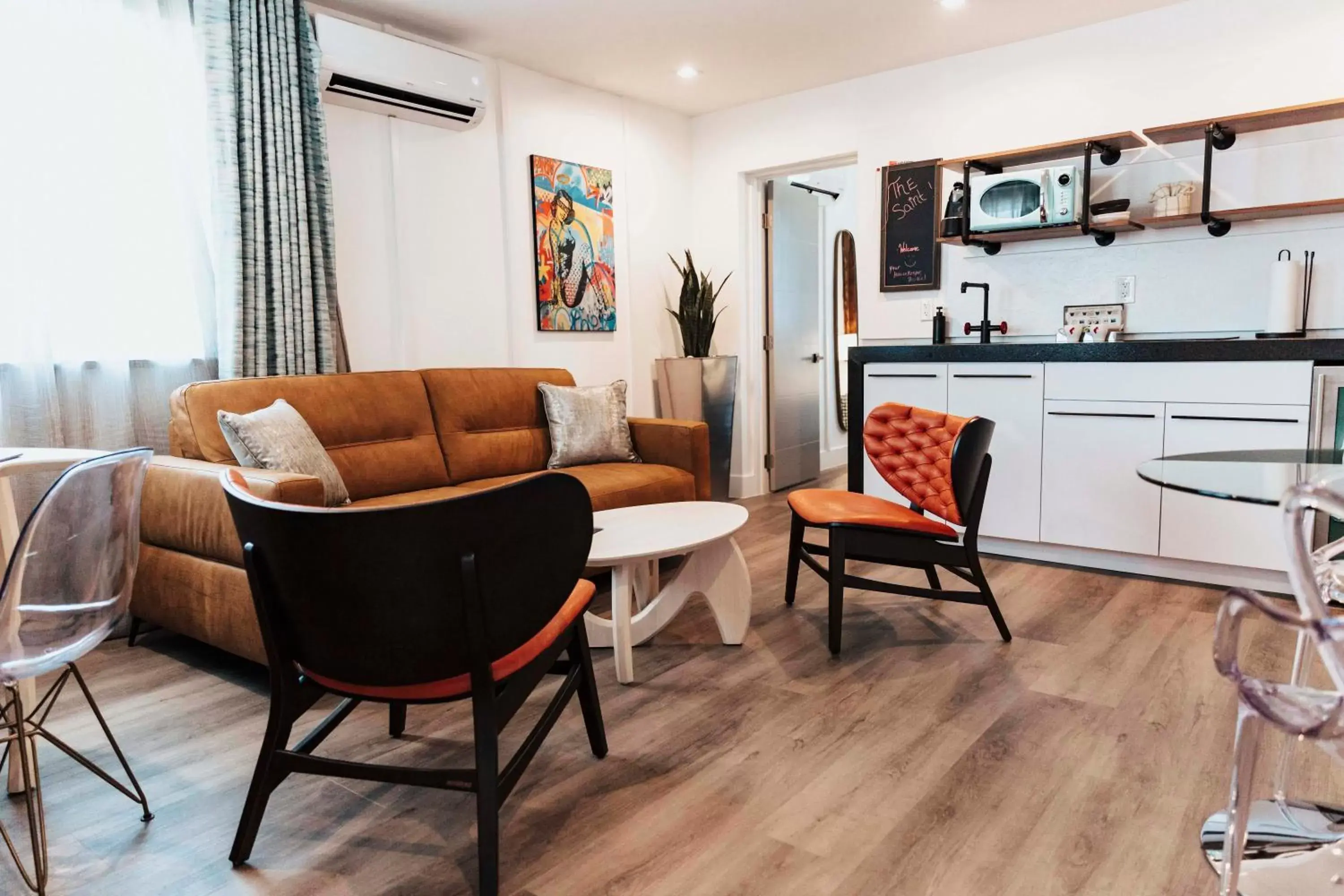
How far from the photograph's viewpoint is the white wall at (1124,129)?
340cm

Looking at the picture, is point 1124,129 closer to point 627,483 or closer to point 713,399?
point 713,399

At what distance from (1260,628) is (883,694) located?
4.68 ft

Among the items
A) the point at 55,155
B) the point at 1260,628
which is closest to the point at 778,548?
the point at 1260,628

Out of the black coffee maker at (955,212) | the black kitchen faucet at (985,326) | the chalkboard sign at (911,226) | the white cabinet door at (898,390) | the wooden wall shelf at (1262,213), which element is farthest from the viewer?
the chalkboard sign at (911,226)

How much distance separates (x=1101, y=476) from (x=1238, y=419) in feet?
1.77

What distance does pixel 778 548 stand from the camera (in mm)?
4055

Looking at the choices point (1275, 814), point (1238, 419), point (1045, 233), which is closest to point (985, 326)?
point (1045, 233)

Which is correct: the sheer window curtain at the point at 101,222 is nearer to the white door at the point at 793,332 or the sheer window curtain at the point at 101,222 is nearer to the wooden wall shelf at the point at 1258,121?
the white door at the point at 793,332

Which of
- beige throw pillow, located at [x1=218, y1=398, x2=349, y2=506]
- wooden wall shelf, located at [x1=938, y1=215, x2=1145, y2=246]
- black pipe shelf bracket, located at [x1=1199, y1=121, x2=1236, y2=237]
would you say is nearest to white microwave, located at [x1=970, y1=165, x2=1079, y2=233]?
wooden wall shelf, located at [x1=938, y1=215, x2=1145, y2=246]

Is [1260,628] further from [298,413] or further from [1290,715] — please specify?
[298,413]

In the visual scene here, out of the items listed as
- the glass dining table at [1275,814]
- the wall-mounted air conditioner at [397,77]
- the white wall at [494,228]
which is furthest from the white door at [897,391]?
the wall-mounted air conditioner at [397,77]

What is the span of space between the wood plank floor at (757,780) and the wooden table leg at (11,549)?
2.8 inches

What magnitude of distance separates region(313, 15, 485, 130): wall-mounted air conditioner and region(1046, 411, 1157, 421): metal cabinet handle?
119 inches

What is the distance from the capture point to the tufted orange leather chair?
8.66ft
